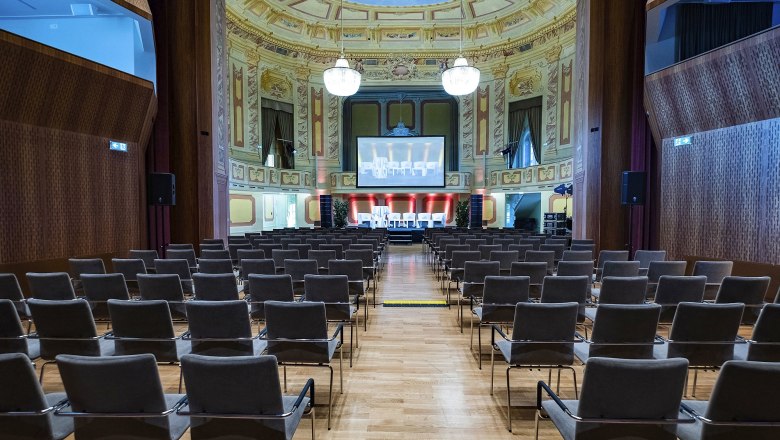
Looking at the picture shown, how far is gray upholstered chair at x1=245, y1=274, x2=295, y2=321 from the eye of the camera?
3.56 metres

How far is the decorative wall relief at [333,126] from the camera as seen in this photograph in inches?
714

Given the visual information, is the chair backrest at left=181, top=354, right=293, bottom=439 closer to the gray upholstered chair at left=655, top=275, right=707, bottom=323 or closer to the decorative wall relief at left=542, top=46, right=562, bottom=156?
the gray upholstered chair at left=655, top=275, right=707, bottom=323

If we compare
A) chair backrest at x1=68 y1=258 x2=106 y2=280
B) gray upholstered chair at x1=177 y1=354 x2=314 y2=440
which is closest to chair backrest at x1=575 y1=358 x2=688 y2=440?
gray upholstered chair at x1=177 y1=354 x2=314 y2=440

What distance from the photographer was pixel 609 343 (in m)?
2.58

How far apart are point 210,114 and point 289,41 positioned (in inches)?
352

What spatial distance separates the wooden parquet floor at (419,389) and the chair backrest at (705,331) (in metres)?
0.65

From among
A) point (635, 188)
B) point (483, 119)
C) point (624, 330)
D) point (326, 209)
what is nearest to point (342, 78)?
point (635, 188)

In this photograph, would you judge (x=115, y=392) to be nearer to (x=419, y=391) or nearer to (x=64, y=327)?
(x=64, y=327)

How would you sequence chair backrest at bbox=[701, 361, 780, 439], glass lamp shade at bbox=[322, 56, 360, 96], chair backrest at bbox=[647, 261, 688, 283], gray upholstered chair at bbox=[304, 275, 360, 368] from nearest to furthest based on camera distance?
chair backrest at bbox=[701, 361, 780, 439], gray upholstered chair at bbox=[304, 275, 360, 368], chair backrest at bbox=[647, 261, 688, 283], glass lamp shade at bbox=[322, 56, 360, 96]

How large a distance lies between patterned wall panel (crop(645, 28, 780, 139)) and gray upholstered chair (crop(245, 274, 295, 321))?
6.97 meters

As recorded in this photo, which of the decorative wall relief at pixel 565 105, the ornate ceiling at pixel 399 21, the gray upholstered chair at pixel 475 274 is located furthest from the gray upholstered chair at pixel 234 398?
the ornate ceiling at pixel 399 21

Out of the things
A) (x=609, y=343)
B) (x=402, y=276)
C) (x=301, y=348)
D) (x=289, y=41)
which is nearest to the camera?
(x=609, y=343)

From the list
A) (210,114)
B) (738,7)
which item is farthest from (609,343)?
(210,114)

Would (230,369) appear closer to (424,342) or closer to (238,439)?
(238,439)
